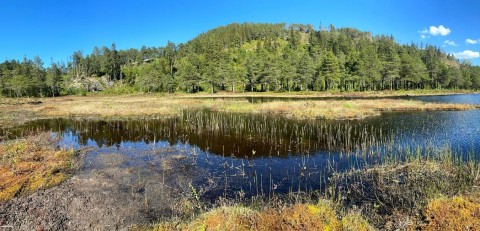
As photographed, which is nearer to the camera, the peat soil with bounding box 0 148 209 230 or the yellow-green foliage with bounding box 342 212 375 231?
the yellow-green foliage with bounding box 342 212 375 231

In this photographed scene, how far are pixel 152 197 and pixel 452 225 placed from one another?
13.2 meters

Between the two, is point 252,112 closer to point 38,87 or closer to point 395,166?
point 395,166

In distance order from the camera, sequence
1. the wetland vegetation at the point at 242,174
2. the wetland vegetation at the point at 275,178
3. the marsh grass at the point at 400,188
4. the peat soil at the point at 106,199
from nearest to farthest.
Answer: the wetland vegetation at the point at 275,178 < the wetland vegetation at the point at 242,174 < the marsh grass at the point at 400,188 < the peat soil at the point at 106,199

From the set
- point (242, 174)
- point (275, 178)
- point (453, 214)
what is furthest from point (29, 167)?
point (453, 214)

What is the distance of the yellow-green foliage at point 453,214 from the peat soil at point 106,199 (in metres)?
10.5

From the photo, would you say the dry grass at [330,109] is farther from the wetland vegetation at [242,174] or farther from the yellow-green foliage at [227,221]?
the yellow-green foliage at [227,221]

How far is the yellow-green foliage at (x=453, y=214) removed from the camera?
9.62 m

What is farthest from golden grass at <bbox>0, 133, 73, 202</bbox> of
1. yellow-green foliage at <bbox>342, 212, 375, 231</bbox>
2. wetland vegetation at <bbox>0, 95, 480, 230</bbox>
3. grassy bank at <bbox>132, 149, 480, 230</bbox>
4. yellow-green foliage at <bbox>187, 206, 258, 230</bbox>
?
yellow-green foliage at <bbox>342, 212, 375, 231</bbox>

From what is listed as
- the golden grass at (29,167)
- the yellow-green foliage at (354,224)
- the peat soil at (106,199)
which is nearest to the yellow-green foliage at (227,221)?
the peat soil at (106,199)

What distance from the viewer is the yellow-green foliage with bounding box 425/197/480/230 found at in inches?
379

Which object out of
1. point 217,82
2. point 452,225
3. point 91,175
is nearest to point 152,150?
point 91,175

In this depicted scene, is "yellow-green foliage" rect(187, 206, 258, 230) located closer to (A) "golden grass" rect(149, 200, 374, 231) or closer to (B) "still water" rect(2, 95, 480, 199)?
(A) "golden grass" rect(149, 200, 374, 231)

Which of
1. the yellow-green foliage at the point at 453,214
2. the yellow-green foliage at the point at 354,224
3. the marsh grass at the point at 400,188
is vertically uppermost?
the yellow-green foliage at the point at 453,214

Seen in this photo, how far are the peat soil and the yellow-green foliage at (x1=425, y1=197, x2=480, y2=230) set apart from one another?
10.5 meters
